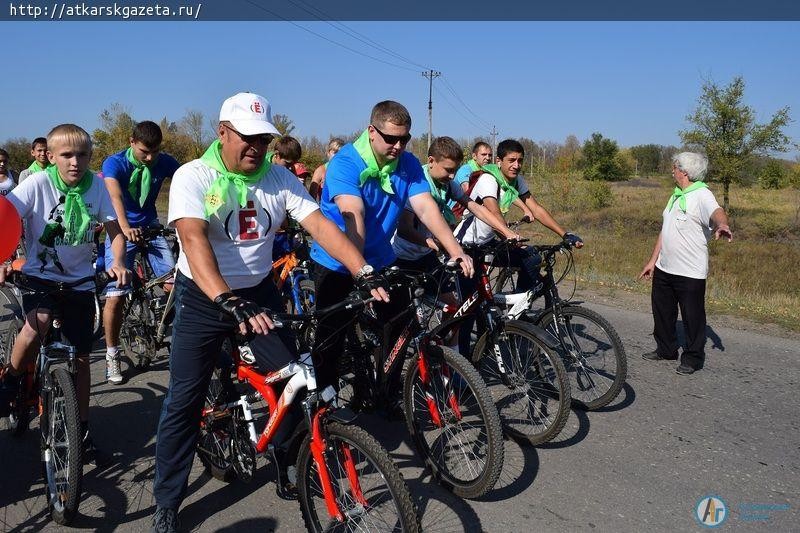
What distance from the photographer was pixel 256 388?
10.5ft

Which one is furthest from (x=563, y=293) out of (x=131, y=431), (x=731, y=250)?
(x=731, y=250)

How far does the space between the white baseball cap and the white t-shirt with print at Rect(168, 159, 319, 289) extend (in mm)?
283

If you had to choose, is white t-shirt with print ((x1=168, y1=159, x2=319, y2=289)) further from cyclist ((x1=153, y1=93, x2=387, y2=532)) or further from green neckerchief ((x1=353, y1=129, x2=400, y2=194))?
green neckerchief ((x1=353, y1=129, x2=400, y2=194))

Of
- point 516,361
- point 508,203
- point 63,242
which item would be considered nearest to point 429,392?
point 516,361

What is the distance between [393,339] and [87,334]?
201 centimetres

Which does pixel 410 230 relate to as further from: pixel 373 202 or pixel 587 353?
pixel 587 353

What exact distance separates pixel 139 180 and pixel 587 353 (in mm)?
4653

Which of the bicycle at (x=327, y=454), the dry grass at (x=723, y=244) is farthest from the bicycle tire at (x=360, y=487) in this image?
the dry grass at (x=723, y=244)

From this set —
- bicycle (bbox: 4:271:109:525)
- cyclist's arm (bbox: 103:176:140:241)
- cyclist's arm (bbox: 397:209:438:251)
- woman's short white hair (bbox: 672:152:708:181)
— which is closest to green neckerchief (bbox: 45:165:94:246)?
bicycle (bbox: 4:271:109:525)

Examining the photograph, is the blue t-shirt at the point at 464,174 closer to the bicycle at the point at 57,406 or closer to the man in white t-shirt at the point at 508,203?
the man in white t-shirt at the point at 508,203

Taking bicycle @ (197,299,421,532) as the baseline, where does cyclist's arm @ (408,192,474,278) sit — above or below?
above

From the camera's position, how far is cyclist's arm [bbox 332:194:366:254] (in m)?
3.83

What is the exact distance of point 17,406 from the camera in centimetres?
404

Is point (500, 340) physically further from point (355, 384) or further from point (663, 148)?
point (663, 148)
